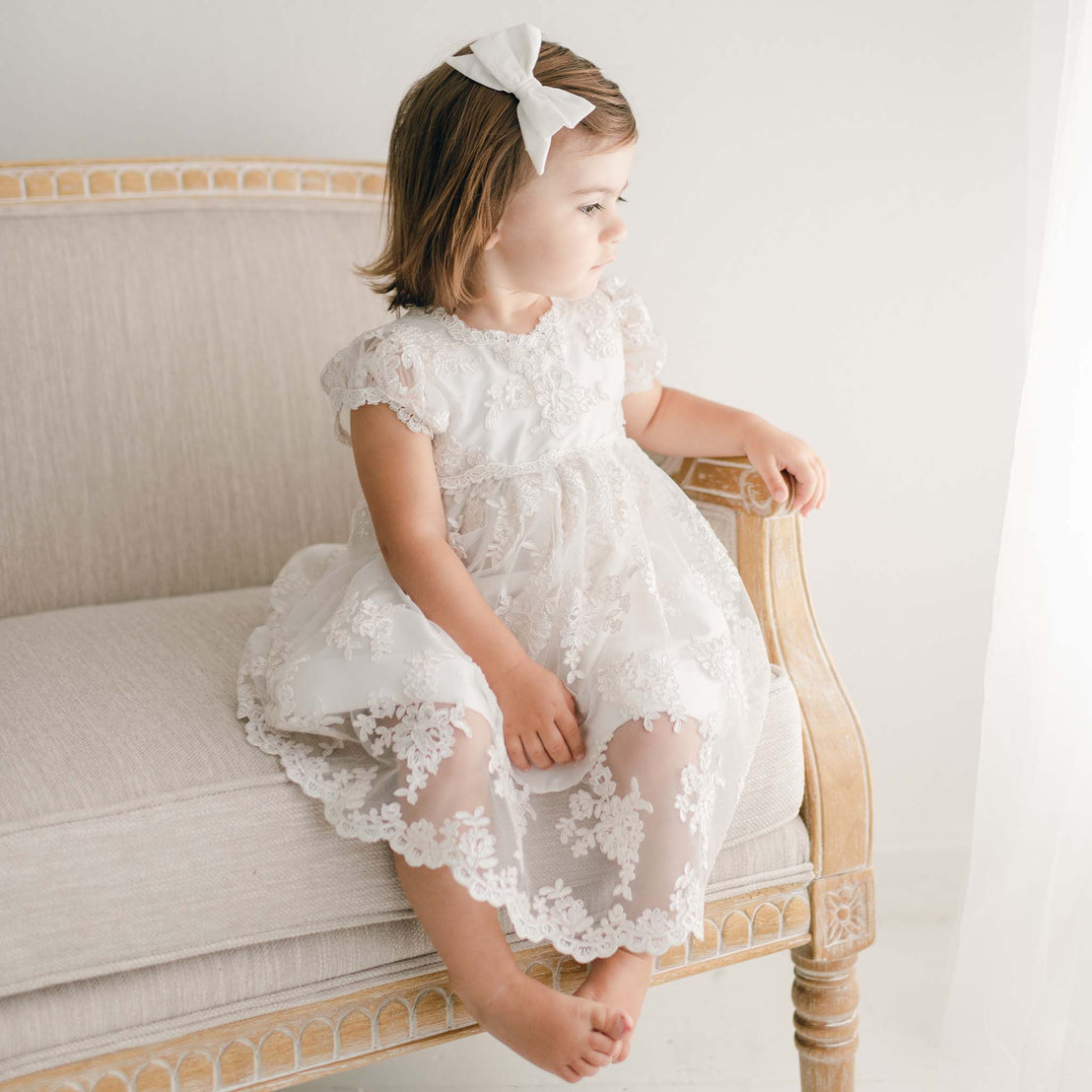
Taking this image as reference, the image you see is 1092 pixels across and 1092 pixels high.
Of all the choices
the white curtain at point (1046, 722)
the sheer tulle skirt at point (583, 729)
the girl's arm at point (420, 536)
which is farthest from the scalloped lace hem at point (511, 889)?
the white curtain at point (1046, 722)

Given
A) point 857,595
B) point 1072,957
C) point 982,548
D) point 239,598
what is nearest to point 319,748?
point 239,598

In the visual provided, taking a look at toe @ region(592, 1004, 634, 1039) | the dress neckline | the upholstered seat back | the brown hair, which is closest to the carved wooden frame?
toe @ region(592, 1004, 634, 1039)

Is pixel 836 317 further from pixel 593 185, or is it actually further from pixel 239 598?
pixel 239 598

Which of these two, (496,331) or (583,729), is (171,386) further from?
(583,729)

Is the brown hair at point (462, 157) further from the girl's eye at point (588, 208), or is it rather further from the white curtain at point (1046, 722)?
the white curtain at point (1046, 722)

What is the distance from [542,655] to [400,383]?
0.27 m

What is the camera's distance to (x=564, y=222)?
3.47ft

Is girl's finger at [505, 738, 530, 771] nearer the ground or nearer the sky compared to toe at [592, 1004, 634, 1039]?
nearer the sky

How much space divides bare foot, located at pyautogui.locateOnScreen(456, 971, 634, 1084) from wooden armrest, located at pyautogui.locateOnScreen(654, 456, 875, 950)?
29 centimetres

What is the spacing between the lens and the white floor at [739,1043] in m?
1.30

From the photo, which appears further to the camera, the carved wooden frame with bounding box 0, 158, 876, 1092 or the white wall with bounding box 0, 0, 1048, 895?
the white wall with bounding box 0, 0, 1048, 895

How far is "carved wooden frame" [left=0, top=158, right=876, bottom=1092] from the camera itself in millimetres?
907

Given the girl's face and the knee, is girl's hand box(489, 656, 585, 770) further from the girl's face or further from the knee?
the girl's face

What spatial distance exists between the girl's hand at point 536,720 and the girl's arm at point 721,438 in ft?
1.01
